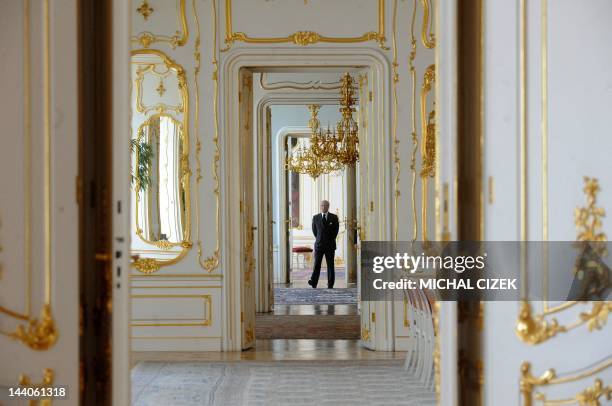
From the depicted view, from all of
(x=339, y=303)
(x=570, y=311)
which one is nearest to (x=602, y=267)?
(x=570, y=311)

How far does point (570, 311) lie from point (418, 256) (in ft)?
12.2

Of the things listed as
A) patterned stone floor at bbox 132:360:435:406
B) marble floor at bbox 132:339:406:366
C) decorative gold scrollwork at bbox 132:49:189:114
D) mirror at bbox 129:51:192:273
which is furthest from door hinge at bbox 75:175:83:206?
decorative gold scrollwork at bbox 132:49:189:114

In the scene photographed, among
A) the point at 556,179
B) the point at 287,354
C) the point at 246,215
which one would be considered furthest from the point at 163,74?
the point at 556,179

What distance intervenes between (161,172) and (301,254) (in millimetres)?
9087

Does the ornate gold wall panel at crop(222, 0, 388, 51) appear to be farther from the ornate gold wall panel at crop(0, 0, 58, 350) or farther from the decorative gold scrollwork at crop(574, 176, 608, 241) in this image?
the decorative gold scrollwork at crop(574, 176, 608, 241)

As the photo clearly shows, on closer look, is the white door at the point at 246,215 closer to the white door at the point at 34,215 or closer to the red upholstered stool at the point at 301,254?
the white door at the point at 34,215

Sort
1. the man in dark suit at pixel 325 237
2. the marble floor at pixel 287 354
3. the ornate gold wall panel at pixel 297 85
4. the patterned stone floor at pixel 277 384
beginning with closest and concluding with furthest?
the patterned stone floor at pixel 277 384 < the marble floor at pixel 287 354 < the ornate gold wall panel at pixel 297 85 < the man in dark suit at pixel 325 237

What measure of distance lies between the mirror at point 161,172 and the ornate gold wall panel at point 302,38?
564 millimetres

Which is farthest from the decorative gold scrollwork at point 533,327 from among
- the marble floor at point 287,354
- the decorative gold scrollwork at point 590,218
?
the marble floor at point 287,354

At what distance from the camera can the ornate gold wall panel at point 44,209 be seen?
306 centimetres

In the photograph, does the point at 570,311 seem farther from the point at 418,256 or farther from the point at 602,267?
the point at 418,256

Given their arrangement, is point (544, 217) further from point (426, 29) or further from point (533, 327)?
point (426, 29)

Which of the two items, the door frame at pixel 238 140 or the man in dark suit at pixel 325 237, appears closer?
the door frame at pixel 238 140

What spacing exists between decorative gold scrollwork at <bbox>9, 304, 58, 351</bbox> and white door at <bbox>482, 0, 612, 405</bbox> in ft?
5.94
